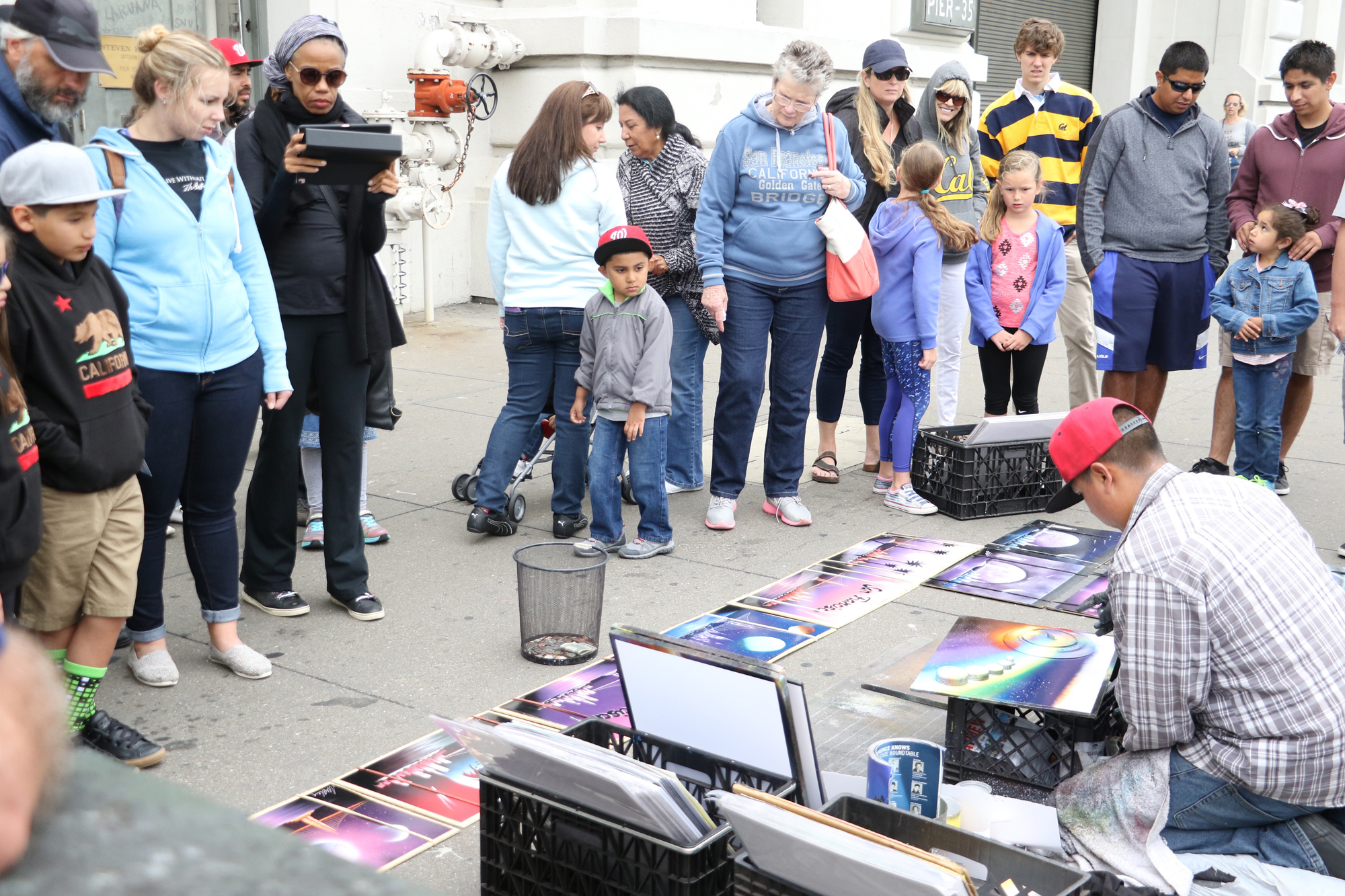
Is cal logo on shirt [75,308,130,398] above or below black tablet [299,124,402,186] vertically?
below

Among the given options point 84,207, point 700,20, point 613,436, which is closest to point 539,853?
point 84,207

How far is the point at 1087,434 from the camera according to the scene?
9.91 feet

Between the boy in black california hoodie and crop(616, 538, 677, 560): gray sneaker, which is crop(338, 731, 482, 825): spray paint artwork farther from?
crop(616, 538, 677, 560): gray sneaker

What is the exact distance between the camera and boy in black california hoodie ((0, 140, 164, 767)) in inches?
125

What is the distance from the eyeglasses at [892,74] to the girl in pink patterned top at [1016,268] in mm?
646

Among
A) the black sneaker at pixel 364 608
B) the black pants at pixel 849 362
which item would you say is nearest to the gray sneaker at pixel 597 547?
the black sneaker at pixel 364 608

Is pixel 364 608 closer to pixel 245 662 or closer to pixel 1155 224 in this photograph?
pixel 245 662

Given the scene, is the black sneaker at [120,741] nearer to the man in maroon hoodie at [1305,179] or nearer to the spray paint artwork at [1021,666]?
the spray paint artwork at [1021,666]

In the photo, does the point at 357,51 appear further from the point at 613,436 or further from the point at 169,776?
the point at 169,776

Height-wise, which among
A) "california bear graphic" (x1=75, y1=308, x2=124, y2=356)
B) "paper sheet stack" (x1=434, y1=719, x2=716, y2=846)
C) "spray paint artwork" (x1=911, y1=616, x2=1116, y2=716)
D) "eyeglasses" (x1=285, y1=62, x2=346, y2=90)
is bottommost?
"spray paint artwork" (x1=911, y1=616, x2=1116, y2=716)

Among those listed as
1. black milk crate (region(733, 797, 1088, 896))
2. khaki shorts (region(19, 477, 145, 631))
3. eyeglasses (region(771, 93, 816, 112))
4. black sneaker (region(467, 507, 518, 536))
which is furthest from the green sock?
eyeglasses (region(771, 93, 816, 112))

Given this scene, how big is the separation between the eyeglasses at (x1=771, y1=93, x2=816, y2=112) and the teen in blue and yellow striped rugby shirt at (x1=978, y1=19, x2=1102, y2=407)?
88.9 inches

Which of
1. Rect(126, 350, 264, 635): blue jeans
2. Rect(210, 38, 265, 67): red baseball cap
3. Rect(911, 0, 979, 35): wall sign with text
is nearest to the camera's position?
Rect(126, 350, 264, 635): blue jeans

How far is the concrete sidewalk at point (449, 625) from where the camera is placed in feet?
12.0
